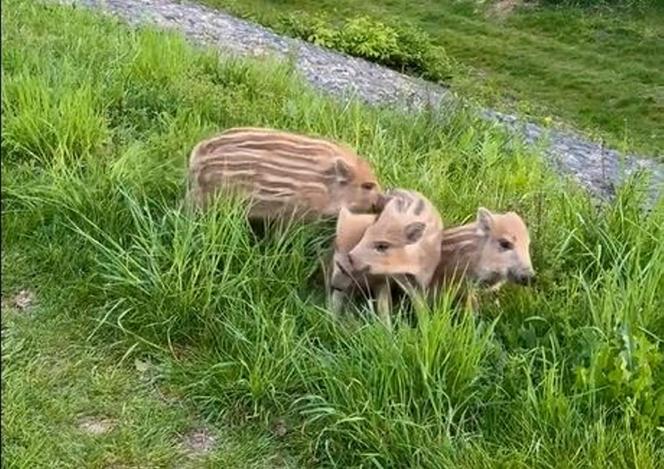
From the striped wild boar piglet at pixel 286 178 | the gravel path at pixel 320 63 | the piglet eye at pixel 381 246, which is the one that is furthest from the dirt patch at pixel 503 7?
the piglet eye at pixel 381 246

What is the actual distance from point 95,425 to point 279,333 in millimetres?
749

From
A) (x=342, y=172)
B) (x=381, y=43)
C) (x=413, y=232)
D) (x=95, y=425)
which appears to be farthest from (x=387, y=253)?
(x=381, y=43)

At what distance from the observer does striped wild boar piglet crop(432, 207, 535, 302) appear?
4184 mm

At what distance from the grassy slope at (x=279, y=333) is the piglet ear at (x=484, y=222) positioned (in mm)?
266

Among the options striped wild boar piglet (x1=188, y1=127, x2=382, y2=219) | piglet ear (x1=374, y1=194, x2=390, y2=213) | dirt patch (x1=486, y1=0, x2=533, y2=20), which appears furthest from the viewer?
dirt patch (x1=486, y1=0, x2=533, y2=20)

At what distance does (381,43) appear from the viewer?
60.4 feet

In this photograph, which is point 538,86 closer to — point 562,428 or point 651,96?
point 651,96

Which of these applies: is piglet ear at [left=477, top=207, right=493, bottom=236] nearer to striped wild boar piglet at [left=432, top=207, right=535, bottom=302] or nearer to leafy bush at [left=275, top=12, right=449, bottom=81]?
striped wild boar piglet at [left=432, top=207, right=535, bottom=302]

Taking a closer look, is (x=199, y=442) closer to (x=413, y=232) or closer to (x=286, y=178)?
(x=413, y=232)

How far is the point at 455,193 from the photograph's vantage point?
539 cm

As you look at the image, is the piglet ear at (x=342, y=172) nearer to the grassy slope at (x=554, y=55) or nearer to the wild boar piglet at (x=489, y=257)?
the wild boar piglet at (x=489, y=257)

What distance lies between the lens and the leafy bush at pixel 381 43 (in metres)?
18.1

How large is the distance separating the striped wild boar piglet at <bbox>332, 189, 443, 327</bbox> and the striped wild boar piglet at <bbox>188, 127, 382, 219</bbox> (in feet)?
1.25

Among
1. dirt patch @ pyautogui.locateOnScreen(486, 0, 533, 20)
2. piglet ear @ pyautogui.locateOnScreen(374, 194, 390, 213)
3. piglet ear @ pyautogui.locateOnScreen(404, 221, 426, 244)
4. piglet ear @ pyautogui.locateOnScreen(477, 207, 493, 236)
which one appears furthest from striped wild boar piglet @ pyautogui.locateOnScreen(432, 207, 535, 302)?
dirt patch @ pyautogui.locateOnScreen(486, 0, 533, 20)
